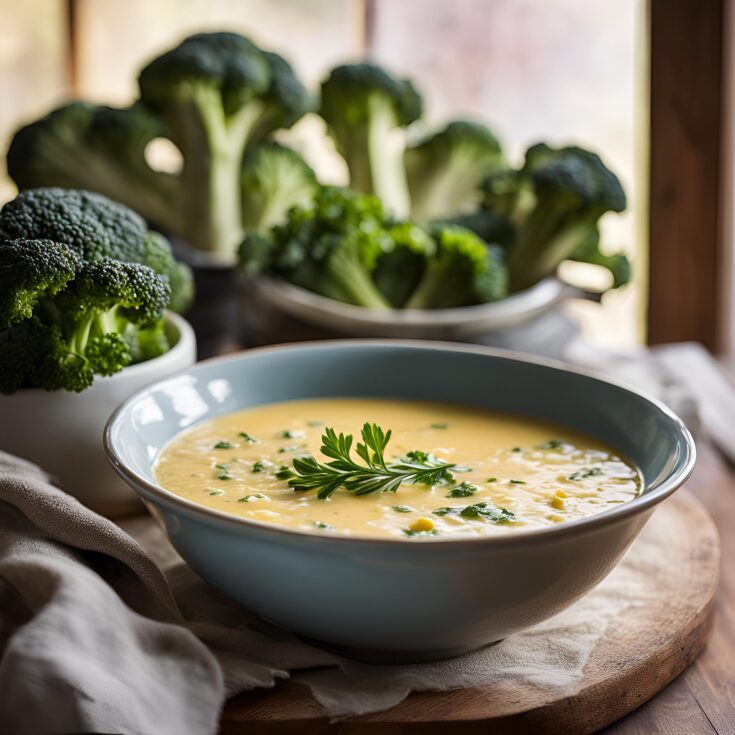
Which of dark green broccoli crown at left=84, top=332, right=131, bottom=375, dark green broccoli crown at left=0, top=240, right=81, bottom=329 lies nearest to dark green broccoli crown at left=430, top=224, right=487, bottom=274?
dark green broccoli crown at left=84, top=332, right=131, bottom=375

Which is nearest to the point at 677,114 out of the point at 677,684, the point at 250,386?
the point at 250,386

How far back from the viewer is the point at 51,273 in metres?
1.69

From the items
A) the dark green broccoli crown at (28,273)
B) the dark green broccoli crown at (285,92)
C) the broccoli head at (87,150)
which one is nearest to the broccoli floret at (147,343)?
the dark green broccoli crown at (28,273)

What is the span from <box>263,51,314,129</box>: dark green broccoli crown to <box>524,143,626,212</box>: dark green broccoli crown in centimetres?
62

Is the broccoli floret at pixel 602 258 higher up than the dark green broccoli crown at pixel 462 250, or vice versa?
the dark green broccoli crown at pixel 462 250

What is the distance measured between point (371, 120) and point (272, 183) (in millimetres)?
319

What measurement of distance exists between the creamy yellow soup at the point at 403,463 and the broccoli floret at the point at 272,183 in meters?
1.02

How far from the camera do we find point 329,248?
2.60m

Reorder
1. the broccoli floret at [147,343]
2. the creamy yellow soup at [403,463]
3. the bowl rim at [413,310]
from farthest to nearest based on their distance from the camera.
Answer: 1. the bowl rim at [413,310]
2. the broccoli floret at [147,343]
3. the creamy yellow soup at [403,463]

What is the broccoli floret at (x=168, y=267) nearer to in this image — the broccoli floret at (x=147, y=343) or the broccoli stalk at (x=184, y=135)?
the broccoli floret at (x=147, y=343)

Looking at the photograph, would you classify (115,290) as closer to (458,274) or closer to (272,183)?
(458,274)

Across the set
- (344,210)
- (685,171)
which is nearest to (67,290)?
(344,210)

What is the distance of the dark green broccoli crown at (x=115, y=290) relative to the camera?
1.73 metres

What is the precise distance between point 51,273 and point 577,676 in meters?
0.97
